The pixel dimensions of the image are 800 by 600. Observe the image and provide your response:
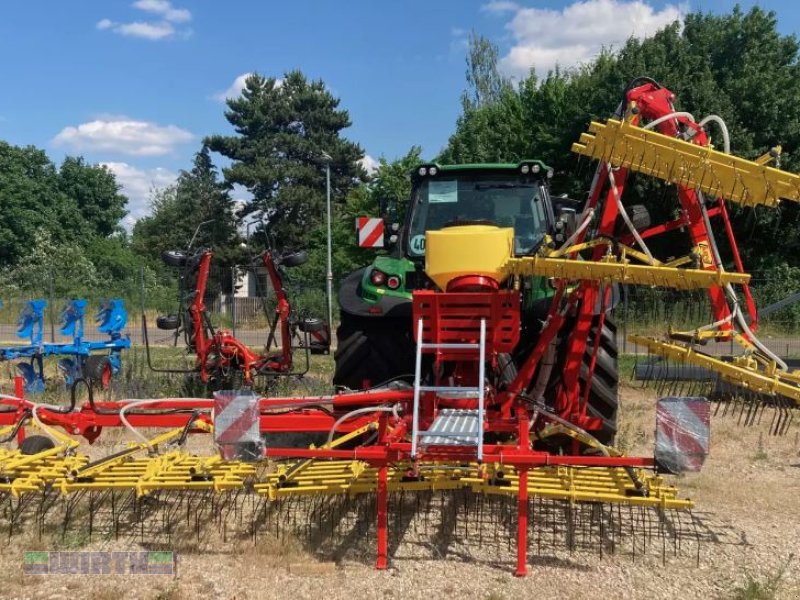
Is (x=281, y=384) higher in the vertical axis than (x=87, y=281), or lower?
lower

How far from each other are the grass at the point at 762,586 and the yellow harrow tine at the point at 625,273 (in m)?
1.29

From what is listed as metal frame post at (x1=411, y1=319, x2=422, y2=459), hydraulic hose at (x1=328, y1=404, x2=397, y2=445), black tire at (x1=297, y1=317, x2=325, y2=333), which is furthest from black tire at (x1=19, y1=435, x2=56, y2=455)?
black tire at (x1=297, y1=317, x2=325, y2=333)

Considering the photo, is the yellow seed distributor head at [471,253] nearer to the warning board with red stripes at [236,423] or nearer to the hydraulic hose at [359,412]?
the hydraulic hose at [359,412]

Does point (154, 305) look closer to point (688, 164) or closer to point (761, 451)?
point (761, 451)

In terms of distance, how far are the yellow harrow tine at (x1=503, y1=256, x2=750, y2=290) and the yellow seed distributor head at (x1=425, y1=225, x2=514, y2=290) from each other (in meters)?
0.11

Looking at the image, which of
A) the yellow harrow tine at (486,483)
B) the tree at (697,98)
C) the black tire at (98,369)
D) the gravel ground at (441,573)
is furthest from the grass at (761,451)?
the tree at (697,98)

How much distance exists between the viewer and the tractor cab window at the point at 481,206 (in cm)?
493

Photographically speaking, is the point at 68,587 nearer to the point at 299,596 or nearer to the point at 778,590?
the point at 299,596

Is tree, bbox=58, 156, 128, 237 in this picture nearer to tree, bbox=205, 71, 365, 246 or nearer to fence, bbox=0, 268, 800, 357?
tree, bbox=205, 71, 365, 246

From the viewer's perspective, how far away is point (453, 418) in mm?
3480

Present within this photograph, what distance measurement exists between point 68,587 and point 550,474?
2.34 m

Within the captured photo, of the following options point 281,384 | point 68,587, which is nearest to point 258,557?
point 68,587

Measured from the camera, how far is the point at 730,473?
4941 mm

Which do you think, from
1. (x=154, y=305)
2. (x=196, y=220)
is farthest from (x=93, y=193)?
(x=154, y=305)
